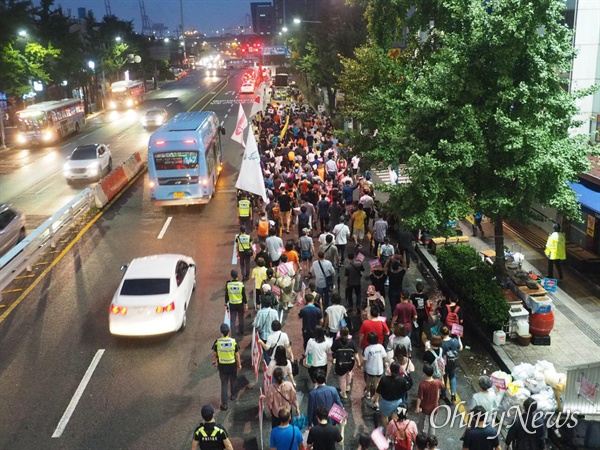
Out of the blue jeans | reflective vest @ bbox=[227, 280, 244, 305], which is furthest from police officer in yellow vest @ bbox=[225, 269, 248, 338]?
the blue jeans

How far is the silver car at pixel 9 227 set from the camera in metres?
19.9

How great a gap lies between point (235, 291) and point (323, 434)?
539cm

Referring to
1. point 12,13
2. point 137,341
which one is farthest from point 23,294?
point 12,13

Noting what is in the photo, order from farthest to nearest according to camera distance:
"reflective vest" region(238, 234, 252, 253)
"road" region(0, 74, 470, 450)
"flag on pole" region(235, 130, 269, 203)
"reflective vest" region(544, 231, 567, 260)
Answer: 1. "flag on pole" region(235, 130, 269, 203)
2. "reflective vest" region(238, 234, 252, 253)
3. "reflective vest" region(544, 231, 567, 260)
4. "road" region(0, 74, 470, 450)

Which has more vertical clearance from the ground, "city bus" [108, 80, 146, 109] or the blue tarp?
the blue tarp

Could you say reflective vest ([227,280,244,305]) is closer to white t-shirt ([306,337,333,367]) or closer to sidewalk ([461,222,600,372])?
white t-shirt ([306,337,333,367])

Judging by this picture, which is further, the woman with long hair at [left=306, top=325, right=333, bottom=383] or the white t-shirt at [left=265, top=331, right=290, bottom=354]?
the white t-shirt at [left=265, top=331, right=290, bottom=354]

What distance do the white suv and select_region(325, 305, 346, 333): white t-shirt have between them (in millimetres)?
21650

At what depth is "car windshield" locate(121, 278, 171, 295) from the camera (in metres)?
14.1

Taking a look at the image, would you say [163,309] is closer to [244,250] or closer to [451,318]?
[244,250]

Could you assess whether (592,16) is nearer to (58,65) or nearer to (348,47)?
(348,47)

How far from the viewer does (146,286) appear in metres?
14.2

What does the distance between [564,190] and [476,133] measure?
212cm

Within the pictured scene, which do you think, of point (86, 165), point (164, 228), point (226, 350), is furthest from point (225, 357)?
point (86, 165)
